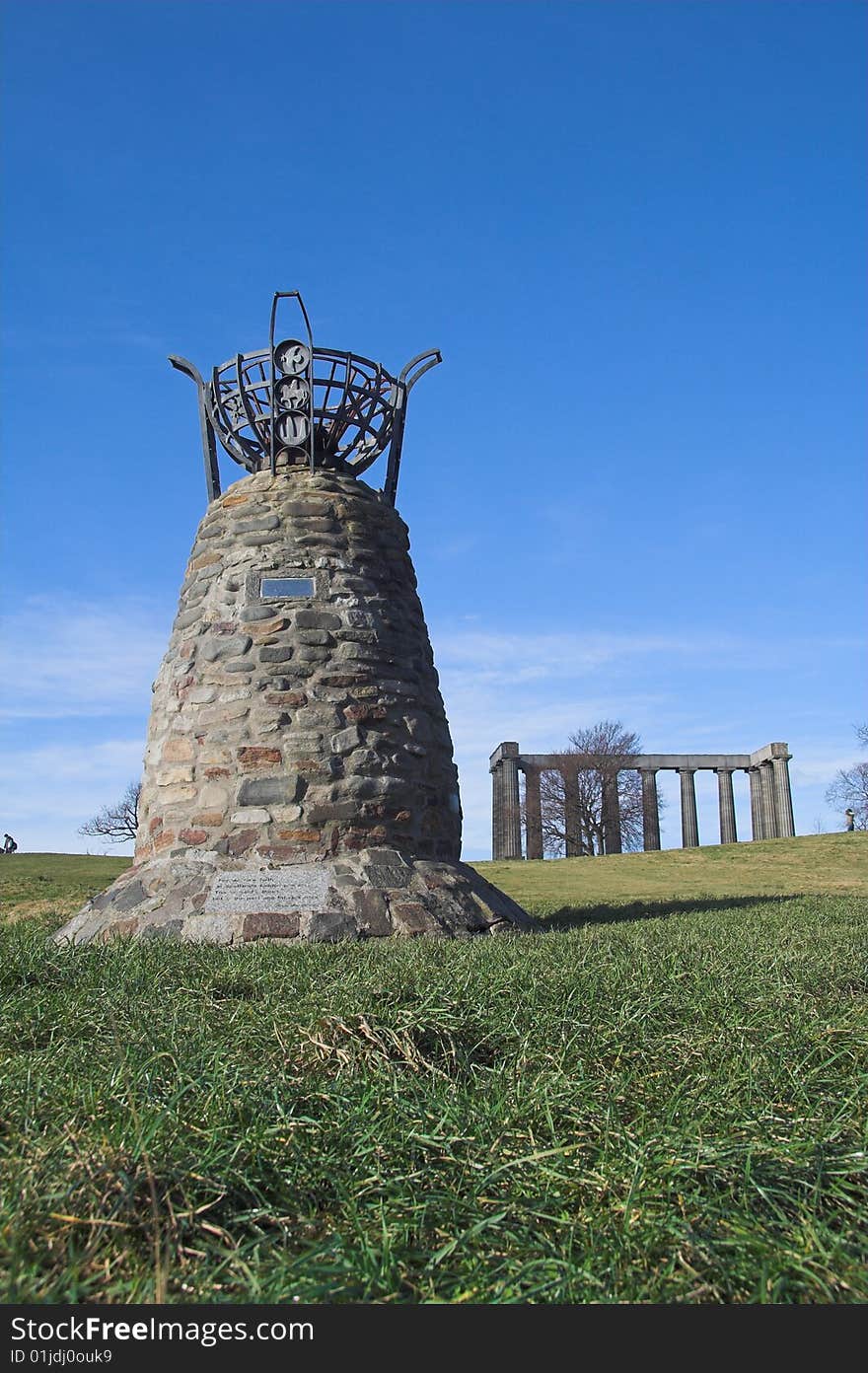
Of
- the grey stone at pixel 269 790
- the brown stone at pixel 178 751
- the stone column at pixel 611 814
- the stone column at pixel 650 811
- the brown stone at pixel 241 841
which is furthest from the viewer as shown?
the stone column at pixel 611 814

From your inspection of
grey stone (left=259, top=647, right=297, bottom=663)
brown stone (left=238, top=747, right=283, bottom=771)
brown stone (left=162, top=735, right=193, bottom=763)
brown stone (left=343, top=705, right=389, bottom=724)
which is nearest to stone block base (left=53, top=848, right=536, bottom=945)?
brown stone (left=238, top=747, right=283, bottom=771)

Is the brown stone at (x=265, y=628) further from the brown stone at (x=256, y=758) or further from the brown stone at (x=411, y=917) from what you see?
the brown stone at (x=411, y=917)

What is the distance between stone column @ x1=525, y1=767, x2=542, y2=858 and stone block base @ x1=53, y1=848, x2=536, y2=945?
30.1m

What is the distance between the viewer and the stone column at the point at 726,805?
3772 centimetres

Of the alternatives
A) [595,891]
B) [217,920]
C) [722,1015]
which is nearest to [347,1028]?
[722,1015]

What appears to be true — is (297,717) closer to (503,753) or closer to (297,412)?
(297,412)

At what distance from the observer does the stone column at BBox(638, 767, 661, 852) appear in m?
36.9

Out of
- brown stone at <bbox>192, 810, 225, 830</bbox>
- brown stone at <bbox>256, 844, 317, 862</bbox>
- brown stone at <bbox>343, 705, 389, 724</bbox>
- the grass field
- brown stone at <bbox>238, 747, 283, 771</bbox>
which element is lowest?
the grass field

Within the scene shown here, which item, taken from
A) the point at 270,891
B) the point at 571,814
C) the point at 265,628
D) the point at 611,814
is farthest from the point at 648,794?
the point at 270,891

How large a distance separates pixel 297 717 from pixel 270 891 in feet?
4.97

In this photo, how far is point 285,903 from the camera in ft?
23.5

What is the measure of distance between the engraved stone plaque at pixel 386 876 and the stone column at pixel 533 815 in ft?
99.2

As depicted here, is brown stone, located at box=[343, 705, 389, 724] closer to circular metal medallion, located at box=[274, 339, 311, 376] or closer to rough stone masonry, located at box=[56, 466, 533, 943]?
rough stone masonry, located at box=[56, 466, 533, 943]

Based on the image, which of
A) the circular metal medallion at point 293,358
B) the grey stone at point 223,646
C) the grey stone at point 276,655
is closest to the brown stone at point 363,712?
the grey stone at point 276,655
